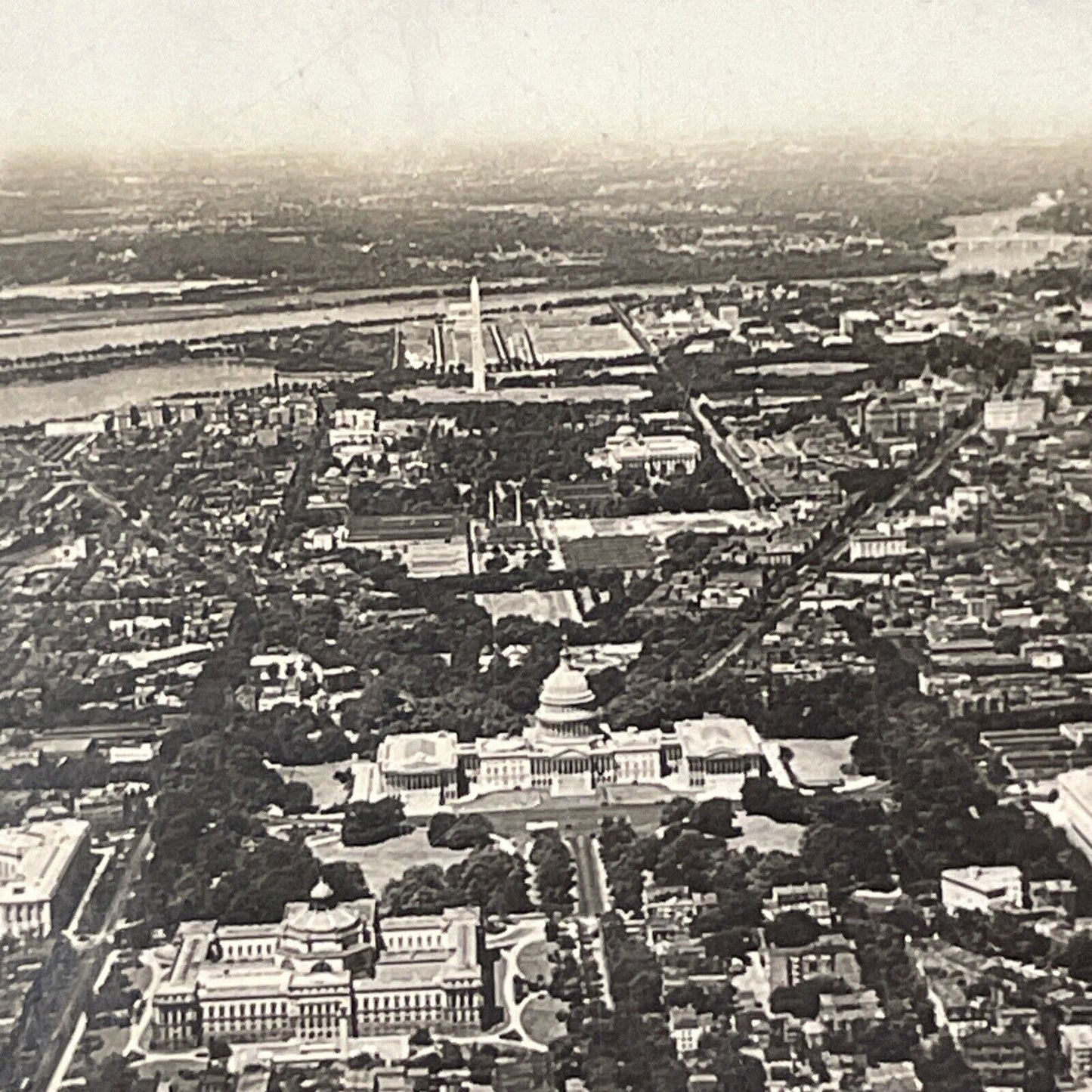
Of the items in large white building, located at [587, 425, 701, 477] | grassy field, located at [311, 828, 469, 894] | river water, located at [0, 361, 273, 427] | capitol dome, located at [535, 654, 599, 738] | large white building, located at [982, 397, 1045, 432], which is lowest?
grassy field, located at [311, 828, 469, 894]

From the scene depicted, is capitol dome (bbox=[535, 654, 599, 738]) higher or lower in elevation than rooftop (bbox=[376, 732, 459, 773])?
higher

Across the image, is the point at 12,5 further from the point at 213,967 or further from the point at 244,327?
the point at 213,967

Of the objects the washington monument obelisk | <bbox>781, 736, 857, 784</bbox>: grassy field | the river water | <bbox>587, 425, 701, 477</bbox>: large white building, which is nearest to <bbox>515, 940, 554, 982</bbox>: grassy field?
<bbox>781, 736, 857, 784</bbox>: grassy field

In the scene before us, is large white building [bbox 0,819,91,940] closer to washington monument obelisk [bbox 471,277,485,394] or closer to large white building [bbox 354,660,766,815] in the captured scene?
large white building [bbox 354,660,766,815]

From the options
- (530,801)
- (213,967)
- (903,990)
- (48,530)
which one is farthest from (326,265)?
(903,990)

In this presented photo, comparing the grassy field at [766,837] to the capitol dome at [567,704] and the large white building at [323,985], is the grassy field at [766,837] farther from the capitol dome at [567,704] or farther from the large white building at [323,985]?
the large white building at [323,985]

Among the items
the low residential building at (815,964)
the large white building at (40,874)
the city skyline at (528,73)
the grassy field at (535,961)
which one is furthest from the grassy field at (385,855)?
the city skyline at (528,73)

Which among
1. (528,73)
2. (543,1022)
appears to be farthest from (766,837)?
(528,73)
